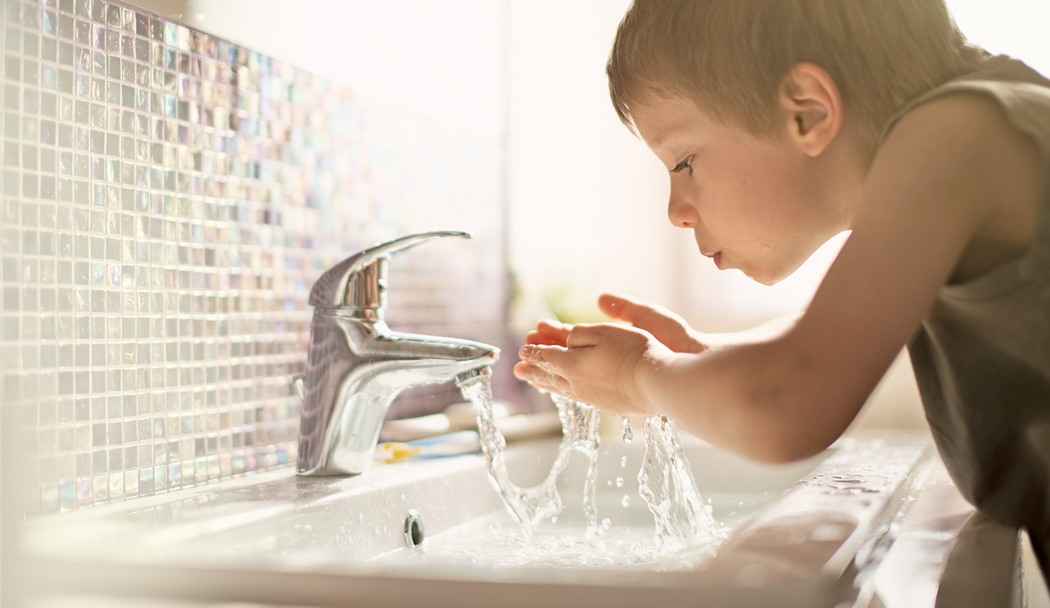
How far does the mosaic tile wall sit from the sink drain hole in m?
0.16

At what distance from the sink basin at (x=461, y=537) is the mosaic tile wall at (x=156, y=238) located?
0.05 meters

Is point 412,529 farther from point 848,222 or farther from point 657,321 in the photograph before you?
point 848,222

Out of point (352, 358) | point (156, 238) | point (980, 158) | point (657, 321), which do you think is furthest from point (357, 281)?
point (980, 158)

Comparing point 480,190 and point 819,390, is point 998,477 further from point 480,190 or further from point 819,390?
point 480,190

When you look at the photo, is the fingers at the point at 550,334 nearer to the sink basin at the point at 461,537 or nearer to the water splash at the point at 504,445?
the water splash at the point at 504,445

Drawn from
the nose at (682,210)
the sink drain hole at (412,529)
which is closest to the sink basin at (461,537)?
the sink drain hole at (412,529)

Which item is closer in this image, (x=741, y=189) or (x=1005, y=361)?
(x=1005, y=361)

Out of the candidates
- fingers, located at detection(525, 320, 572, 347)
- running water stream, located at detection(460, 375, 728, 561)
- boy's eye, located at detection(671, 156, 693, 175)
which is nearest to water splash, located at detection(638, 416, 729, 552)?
running water stream, located at detection(460, 375, 728, 561)

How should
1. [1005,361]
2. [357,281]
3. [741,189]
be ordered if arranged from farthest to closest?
[357,281], [741,189], [1005,361]

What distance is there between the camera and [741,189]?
31.7 inches

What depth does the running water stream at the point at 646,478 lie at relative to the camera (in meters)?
0.86

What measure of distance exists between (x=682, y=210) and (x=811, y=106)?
15 centimetres

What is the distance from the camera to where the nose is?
0.85 meters

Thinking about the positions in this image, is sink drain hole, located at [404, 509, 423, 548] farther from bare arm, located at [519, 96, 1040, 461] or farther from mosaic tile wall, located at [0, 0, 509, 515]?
bare arm, located at [519, 96, 1040, 461]
